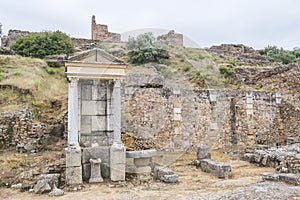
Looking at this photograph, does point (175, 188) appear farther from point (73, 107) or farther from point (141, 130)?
point (141, 130)

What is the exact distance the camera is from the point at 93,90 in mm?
9594

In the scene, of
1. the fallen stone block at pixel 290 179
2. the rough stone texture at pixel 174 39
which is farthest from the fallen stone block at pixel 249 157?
the rough stone texture at pixel 174 39

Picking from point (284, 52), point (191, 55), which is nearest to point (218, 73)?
point (191, 55)

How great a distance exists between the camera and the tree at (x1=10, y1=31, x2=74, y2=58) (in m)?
22.3

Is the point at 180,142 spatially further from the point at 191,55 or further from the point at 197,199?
the point at 191,55

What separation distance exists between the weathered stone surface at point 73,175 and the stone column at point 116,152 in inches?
36.3

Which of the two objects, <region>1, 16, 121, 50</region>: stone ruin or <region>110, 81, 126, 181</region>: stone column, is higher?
<region>1, 16, 121, 50</region>: stone ruin

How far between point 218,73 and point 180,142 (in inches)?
448

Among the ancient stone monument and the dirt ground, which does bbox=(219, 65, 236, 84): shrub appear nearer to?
the dirt ground

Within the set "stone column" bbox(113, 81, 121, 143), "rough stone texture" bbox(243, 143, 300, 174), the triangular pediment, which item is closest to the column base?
"stone column" bbox(113, 81, 121, 143)

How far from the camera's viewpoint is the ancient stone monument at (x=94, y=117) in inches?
331

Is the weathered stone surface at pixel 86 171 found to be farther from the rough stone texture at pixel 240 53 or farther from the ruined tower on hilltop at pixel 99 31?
the ruined tower on hilltop at pixel 99 31

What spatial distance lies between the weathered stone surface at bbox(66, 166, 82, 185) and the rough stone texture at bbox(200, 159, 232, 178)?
166 inches

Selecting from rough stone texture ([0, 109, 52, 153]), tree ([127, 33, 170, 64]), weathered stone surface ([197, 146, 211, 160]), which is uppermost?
tree ([127, 33, 170, 64])
